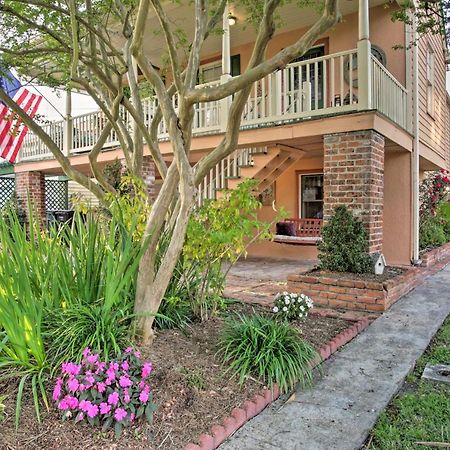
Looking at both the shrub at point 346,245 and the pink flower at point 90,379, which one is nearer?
the pink flower at point 90,379

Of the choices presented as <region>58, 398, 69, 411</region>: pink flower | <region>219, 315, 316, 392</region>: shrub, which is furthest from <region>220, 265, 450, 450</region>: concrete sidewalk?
<region>58, 398, 69, 411</region>: pink flower

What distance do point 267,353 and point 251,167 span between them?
5.03 metres

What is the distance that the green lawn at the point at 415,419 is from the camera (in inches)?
85.2

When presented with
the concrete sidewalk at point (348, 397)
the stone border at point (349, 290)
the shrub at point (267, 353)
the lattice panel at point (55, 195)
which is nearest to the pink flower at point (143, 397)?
the concrete sidewalk at point (348, 397)

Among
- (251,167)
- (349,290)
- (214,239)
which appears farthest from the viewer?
(251,167)

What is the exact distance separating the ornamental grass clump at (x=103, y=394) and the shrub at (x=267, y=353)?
73 centimetres

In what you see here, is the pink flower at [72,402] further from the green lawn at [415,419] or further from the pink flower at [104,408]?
the green lawn at [415,419]

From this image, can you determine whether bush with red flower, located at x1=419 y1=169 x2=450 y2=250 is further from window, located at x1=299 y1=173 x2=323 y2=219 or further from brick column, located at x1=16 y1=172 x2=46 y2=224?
brick column, located at x1=16 y1=172 x2=46 y2=224

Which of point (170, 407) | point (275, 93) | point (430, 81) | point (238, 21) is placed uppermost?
point (238, 21)

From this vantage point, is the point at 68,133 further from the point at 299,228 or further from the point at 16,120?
the point at 299,228

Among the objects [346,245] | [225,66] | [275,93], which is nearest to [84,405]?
[346,245]

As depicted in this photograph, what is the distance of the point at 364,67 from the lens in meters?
5.67

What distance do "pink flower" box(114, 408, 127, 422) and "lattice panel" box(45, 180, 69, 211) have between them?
1204cm

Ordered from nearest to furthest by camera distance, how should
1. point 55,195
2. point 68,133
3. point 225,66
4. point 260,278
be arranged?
point 260,278
point 225,66
point 68,133
point 55,195
